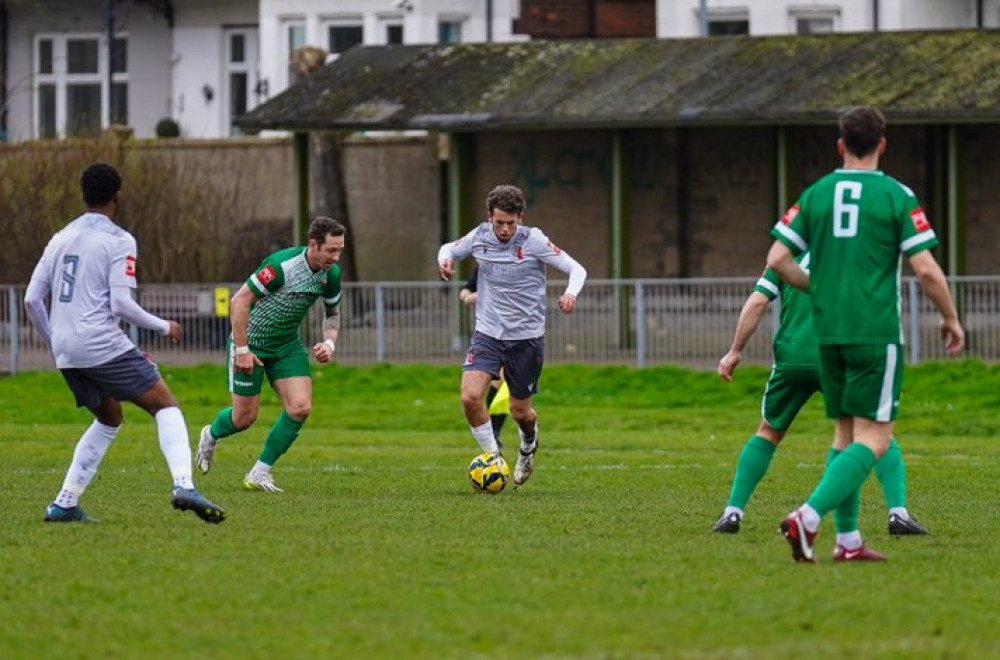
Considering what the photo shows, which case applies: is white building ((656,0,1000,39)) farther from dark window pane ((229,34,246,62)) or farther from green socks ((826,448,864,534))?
green socks ((826,448,864,534))

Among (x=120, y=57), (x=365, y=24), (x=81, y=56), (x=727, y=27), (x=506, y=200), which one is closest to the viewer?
(x=506, y=200)

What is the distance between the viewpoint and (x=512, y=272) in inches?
586

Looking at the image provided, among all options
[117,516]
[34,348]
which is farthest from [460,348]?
[117,516]

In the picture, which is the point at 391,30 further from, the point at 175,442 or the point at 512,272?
the point at 175,442

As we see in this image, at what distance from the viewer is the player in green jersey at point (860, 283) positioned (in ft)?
32.7

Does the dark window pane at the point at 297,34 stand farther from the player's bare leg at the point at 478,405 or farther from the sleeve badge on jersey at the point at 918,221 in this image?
the sleeve badge on jersey at the point at 918,221

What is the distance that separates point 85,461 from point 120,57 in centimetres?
3678

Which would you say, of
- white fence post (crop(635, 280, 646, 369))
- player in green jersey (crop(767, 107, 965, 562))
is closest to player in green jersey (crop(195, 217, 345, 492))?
player in green jersey (crop(767, 107, 965, 562))

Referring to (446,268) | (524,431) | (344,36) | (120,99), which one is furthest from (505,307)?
(120,99)

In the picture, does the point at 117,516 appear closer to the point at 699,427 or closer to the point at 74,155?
the point at 699,427

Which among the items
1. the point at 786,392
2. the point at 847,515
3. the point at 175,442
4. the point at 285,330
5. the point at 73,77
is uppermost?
the point at 73,77

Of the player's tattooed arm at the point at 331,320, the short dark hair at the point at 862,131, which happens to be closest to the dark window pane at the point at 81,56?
the player's tattooed arm at the point at 331,320

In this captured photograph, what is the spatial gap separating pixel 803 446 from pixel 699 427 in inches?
112

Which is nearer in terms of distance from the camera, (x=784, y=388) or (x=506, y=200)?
(x=784, y=388)
